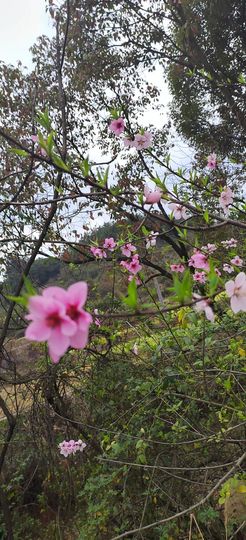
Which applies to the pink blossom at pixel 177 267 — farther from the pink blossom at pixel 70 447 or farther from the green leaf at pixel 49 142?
the green leaf at pixel 49 142

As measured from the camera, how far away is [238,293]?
3.44 feet

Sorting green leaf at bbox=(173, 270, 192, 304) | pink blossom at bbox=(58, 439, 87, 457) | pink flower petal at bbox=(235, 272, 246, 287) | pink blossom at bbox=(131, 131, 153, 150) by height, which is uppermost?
pink blossom at bbox=(131, 131, 153, 150)

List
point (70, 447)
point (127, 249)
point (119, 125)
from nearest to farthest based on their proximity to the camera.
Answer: point (119, 125) < point (127, 249) < point (70, 447)

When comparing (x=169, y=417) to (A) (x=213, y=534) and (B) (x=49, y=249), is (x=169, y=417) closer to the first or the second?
(A) (x=213, y=534)

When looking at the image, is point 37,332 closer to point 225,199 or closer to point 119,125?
point 225,199

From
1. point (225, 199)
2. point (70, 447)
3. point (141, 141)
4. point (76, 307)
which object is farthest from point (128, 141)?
point (70, 447)

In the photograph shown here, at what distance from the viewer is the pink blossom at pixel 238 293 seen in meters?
1.04

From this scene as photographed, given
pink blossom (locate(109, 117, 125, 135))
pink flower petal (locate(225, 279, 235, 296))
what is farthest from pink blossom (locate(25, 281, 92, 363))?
pink blossom (locate(109, 117, 125, 135))

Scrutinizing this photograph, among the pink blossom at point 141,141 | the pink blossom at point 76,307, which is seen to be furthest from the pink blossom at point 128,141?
the pink blossom at point 76,307

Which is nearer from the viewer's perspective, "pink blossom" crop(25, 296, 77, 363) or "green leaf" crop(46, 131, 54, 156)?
"pink blossom" crop(25, 296, 77, 363)

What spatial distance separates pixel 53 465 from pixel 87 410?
1.91 feet

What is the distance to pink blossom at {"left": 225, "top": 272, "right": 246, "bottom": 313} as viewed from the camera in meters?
1.04

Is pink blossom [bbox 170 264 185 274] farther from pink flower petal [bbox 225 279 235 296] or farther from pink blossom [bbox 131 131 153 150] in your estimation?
pink flower petal [bbox 225 279 235 296]

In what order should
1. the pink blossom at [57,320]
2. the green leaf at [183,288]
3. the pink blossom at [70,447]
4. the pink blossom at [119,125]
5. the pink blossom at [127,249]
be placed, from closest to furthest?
the pink blossom at [57,320] → the green leaf at [183,288] → the pink blossom at [119,125] → the pink blossom at [127,249] → the pink blossom at [70,447]
